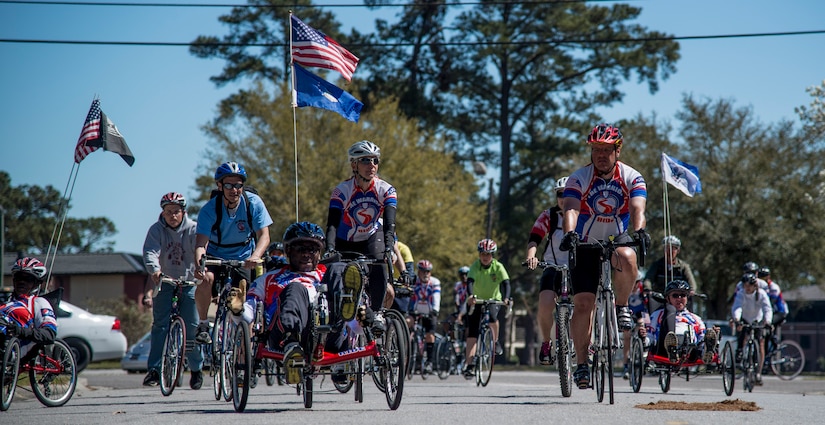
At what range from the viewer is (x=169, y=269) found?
12633 mm

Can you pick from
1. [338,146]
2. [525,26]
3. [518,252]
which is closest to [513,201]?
[518,252]

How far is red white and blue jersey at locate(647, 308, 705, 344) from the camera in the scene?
13.9m

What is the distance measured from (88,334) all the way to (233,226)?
12.6 m

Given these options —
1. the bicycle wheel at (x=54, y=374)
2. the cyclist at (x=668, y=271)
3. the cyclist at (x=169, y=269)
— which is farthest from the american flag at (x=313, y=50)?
the bicycle wheel at (x=54, y=374)

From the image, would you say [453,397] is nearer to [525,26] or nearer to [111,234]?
[525,26]

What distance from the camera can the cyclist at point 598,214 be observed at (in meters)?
9.82

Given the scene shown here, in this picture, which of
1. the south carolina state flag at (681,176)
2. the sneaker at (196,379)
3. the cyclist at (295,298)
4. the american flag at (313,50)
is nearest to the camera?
the cyclist at (295,298)

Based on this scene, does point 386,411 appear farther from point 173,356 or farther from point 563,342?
point 173,356

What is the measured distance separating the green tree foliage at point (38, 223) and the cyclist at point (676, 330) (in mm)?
79899

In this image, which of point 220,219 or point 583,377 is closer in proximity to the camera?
point 583,377

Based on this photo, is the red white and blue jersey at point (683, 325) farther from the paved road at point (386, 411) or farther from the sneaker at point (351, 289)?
the sneaker at point (351, 289)

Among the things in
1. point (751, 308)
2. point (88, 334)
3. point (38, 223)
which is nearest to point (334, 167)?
point (88, 334)

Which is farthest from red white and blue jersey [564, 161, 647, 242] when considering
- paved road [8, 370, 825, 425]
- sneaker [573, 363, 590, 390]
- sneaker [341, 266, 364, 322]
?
sneaker [341, 266, 364, 322]

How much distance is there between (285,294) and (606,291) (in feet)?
8.76
